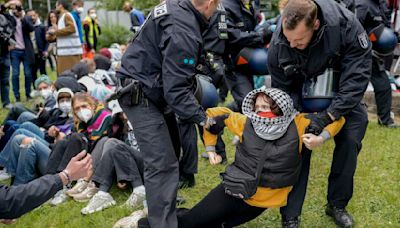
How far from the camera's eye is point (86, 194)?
4.34 meters

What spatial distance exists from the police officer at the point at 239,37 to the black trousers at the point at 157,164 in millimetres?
1994

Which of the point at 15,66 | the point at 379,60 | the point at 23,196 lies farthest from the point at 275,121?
the point at 15,66

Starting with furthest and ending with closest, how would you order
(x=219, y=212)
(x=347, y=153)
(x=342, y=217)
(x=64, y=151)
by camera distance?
1. (x=64, y=151)
2. (x=342, y=217)
3. (x=347, y=153)
4. (x=219, y=212)

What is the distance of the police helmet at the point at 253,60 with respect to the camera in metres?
5.04

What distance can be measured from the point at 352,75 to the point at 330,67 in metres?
0.16

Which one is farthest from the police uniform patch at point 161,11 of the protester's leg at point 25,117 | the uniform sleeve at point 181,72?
the protester's leg at point 25,117

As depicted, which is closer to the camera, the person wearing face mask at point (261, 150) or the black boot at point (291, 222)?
the person wearing face mask at point (261, 150)

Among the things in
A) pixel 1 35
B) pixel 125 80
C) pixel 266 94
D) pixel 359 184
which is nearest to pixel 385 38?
pixel 359 184

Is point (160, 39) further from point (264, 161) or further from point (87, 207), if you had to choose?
point (87, 207)

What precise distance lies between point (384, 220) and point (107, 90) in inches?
154

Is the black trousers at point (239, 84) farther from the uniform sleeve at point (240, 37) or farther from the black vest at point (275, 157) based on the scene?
the black vest at point (275, 157)

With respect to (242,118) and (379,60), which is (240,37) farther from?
(379,60)

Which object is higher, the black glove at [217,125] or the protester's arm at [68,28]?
the black glove at [217,125]

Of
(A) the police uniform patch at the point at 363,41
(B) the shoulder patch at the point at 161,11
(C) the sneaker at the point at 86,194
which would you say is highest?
(B) the shoulder patch at the point at 161,11
